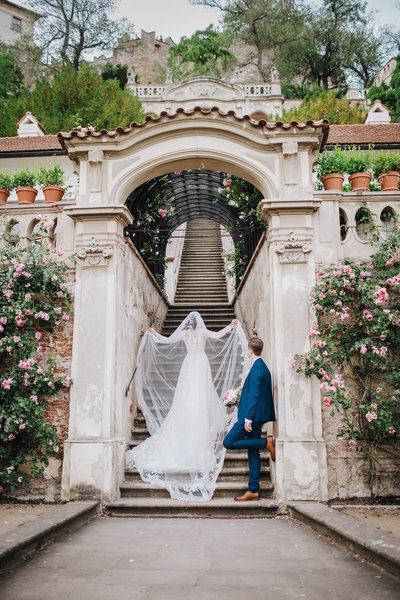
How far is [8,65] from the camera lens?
117ft

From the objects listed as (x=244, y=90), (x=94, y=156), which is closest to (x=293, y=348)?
(x=94, y=156)

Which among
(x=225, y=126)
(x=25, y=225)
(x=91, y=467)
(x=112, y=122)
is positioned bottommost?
(x=91, y=467)

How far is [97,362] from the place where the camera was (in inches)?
284

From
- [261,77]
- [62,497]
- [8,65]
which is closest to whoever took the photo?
[62,497]

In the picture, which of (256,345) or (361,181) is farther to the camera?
(361,181)

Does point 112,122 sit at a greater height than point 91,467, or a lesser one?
greater

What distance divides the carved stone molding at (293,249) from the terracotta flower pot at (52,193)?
3312 mm

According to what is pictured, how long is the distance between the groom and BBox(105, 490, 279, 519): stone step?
20 cm

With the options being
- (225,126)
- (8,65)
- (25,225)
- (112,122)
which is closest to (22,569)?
(25,225)

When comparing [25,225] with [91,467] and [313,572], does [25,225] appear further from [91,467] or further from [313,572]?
[313,572]

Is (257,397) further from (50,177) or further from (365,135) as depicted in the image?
(365,135)

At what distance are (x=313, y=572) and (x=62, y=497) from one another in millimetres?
3735

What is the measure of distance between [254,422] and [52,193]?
14.3 feet

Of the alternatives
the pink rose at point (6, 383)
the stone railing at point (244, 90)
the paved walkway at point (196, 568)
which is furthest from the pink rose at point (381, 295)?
the stone railing at point (244, 90)
